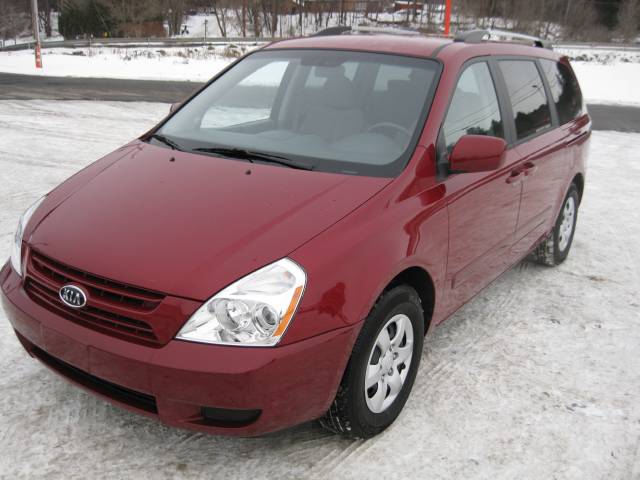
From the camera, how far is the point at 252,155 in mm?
3113

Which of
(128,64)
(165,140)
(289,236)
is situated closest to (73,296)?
(289,236)

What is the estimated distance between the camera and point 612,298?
4500 mm

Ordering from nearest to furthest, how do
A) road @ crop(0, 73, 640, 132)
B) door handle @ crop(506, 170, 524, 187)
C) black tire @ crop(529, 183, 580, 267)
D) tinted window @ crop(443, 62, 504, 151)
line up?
tinted window @ crop(443, 62, 504, 151) → door handle @ crop(506, 170, 524, 187) → black tire @ crop(529, 183, 580, 267) → road @ crop(0, 73, 640, 132)

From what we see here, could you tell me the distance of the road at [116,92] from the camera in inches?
541

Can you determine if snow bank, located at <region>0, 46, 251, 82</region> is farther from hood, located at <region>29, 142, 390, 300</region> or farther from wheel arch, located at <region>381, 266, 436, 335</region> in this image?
wheel arch, located at <region>381, 266, 436, 335</region>

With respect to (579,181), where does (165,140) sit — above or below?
above

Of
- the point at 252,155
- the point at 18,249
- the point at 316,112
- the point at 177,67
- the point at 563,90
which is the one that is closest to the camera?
the point at 18,249

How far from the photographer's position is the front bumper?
2176 mm

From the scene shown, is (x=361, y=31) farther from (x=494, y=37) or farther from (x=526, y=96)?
(x=526, y=96)

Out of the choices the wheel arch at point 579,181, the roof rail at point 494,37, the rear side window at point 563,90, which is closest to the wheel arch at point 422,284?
the roof rail at point 494,37

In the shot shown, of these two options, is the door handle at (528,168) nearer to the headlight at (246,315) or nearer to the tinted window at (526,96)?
the tinted window at (526,96)

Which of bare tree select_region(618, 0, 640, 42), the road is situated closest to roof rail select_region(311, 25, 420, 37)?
the road

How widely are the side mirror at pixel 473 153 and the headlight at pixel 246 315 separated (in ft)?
3.79

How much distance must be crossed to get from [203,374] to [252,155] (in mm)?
1294
